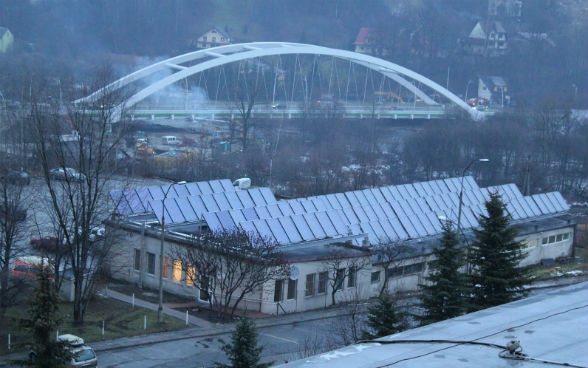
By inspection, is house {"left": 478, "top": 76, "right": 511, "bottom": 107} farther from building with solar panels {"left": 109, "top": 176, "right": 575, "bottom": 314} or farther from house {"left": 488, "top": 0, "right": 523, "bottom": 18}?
building with solar panels {"left": 109, "top": 176, "right": 575, "bottom": 314}

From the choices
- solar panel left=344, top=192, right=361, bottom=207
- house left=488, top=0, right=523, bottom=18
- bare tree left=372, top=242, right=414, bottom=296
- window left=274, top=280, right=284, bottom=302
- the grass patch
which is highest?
house left=488, top=0, right=523, bottom=18

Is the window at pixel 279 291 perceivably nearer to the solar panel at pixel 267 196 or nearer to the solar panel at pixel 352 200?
the solar panel at pixel 267 196

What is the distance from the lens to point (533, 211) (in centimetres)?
2664

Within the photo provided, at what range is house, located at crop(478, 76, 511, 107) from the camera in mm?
76688

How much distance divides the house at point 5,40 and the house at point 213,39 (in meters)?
17.8

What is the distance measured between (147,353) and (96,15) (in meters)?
74.5

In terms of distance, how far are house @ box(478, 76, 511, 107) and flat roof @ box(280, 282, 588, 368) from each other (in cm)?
7036

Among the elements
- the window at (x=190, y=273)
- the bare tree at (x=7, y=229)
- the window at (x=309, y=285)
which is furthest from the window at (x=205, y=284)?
the bare tree at (x=7, y=229)

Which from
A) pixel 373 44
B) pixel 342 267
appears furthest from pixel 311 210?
pixel 373 44

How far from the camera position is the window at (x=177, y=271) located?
19359 mm

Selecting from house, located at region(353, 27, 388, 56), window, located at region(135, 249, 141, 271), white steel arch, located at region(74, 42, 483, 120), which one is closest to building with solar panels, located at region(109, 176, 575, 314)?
window, located at region(135, 249, 141, 271)

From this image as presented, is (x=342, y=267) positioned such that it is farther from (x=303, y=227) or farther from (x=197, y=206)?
(x=197, y=206)

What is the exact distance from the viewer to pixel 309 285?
19016 millimetres

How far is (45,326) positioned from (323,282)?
10.2 meters
